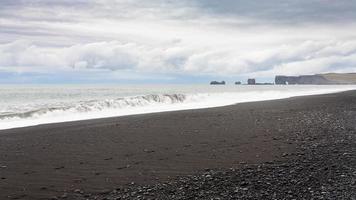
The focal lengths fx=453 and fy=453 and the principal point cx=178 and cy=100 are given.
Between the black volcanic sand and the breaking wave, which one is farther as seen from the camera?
the breaking wave

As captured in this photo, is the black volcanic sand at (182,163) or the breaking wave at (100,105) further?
the breaking wave at (100,105)

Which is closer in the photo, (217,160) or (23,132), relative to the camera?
(217,160)

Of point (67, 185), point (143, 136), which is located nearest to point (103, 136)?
point (143, 136)

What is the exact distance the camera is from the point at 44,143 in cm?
1455

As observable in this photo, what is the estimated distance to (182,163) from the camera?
10.8 meters

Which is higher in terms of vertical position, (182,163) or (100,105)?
(100,105)

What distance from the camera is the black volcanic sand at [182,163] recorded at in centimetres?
805

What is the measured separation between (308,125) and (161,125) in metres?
6.09

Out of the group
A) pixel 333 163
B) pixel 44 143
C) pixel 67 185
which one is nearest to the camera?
pixel 67 185

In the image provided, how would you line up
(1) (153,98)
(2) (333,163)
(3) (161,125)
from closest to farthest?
(2) (333,163) → (3) (161,125) → (1) (153,98)

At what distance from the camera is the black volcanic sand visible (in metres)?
8.05

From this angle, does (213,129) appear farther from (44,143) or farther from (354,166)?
(354,166)

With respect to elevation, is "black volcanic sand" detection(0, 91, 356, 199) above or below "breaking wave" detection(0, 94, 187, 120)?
below

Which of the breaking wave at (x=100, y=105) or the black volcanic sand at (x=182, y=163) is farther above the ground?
the breaking wave at (x=100, y=105)
